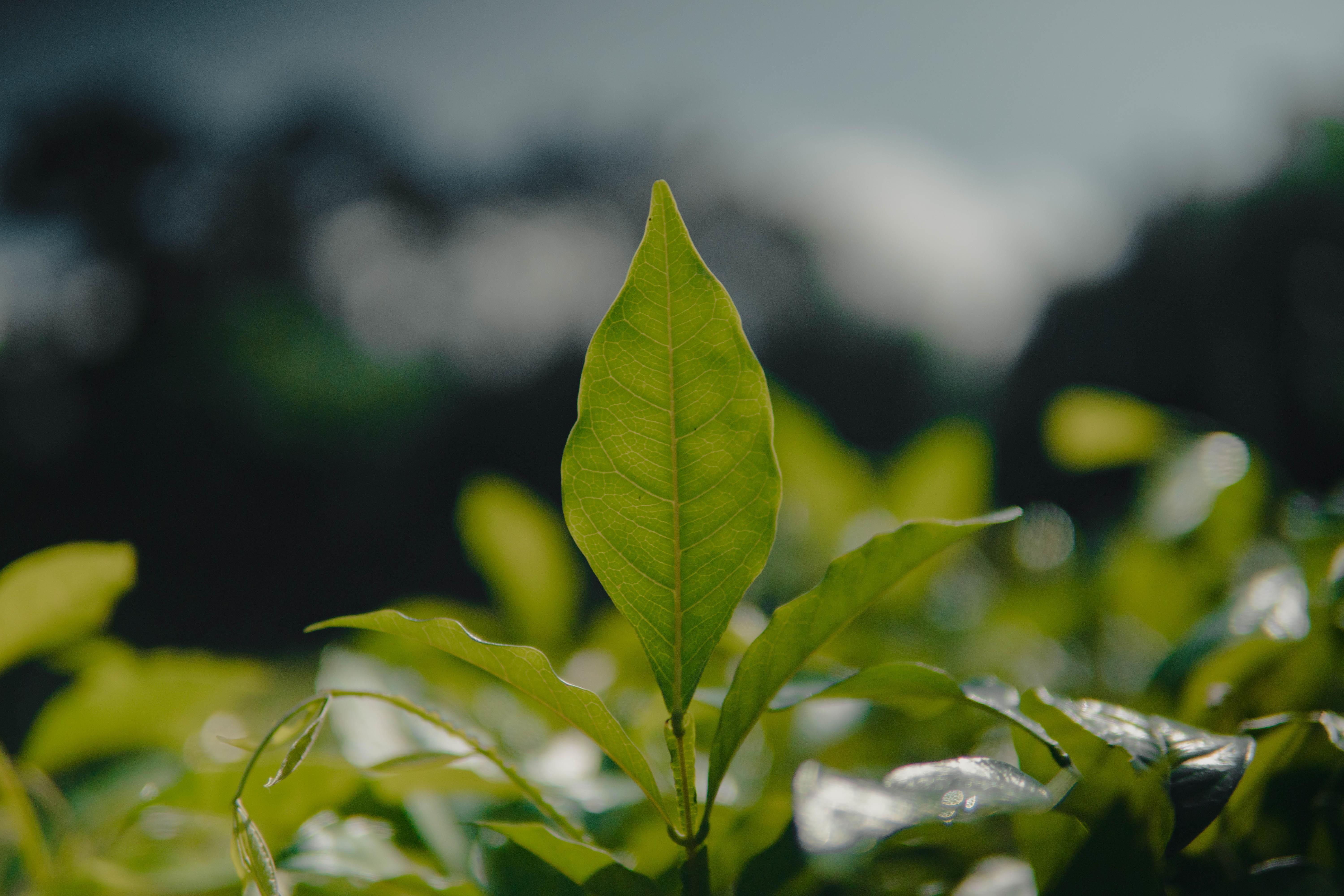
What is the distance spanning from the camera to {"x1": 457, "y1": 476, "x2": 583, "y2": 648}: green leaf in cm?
107

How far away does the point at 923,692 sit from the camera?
1.18ft

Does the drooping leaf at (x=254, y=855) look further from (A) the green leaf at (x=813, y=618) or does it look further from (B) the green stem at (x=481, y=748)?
(A) the green leaf at (x=813, y=618)

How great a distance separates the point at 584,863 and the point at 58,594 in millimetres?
458

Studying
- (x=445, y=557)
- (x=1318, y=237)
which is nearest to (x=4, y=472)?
(x=445, y=557)

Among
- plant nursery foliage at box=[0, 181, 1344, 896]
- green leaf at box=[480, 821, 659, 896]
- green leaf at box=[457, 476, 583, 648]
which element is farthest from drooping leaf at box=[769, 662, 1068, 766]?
green leaf at box=[457, 476, 583, 648]

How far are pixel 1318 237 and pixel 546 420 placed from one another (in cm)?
568

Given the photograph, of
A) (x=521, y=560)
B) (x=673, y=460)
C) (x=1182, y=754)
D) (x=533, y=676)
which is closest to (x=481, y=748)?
(x=533, y=676)

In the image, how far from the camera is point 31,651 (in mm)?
560

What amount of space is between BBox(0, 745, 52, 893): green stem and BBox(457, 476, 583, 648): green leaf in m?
0.59

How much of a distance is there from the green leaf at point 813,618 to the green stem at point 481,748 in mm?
89

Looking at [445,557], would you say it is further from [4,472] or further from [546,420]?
[4,472]

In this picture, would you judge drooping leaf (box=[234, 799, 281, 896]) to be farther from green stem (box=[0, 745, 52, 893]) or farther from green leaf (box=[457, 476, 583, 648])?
green leaf (box=[457, 476, 583, 648])

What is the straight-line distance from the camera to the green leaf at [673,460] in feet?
1.06

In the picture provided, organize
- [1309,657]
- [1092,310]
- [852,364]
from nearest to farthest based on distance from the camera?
[1309,657], [1092,310], [852,364]
